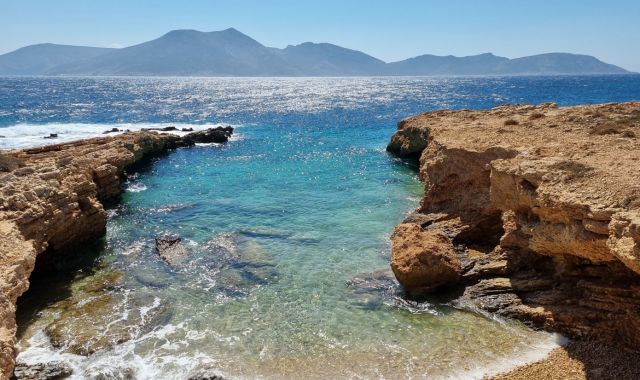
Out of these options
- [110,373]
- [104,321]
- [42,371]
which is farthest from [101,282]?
[110,373]

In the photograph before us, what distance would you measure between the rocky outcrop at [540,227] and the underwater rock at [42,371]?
39.7ft

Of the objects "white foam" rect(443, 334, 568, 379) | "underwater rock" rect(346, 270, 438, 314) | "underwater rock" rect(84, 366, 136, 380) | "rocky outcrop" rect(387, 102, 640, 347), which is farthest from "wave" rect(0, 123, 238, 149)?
"white foam" rect(443, 334, 568, 379)

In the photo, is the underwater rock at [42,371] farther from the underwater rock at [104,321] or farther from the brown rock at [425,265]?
the brown rock at [425,265]

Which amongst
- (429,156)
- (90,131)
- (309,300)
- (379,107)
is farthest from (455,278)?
(379,107)

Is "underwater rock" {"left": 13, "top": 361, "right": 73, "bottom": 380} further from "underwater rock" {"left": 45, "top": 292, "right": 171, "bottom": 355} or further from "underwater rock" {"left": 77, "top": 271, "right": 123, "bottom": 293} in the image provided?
"underwater rock" {"left": 77, "top": 271, "right": 123, "bottom": 293}

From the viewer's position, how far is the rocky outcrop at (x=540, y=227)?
44.8ft

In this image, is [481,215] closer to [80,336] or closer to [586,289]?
[586,289]

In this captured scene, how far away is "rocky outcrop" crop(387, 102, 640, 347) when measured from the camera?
537 inches

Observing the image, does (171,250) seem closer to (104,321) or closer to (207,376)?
(104,321)

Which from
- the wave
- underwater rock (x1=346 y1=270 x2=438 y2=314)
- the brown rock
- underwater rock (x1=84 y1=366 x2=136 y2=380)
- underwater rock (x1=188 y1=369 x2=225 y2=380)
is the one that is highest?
the wave

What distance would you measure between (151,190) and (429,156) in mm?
22274

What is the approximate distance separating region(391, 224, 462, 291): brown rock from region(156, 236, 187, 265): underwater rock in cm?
1074

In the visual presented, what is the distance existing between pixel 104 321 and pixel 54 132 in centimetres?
5931

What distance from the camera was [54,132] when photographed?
6606 cm
